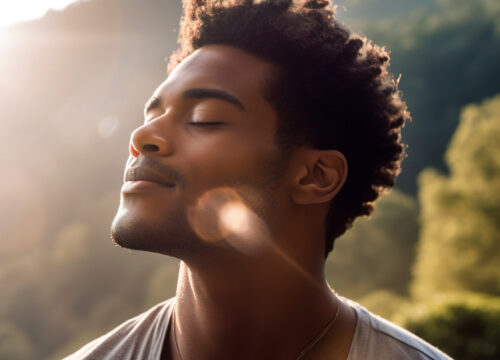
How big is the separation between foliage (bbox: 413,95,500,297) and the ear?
934 centimetres

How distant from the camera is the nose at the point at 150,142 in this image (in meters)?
2.13

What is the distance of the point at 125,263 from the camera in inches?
589

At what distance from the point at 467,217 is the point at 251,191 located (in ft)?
33.9

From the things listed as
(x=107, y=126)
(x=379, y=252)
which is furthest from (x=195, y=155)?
(x=107, y=126)

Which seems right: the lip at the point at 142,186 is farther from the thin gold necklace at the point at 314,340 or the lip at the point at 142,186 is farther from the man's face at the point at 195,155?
the thin gold necklace at the point at 314,340

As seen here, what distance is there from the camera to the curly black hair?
8.09 ft

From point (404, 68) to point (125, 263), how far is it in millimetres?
14353

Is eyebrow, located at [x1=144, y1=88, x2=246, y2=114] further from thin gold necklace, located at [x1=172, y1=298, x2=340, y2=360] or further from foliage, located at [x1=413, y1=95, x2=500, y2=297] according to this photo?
foliage, located at [x1=413, y1=95, x2=500, y2=297]

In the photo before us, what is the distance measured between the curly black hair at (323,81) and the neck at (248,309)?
51cm

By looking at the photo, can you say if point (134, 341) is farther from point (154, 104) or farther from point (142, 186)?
point (154, 104)

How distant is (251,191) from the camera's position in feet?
7.22

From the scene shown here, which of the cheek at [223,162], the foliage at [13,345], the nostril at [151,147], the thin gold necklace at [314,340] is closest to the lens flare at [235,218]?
the cheek at [223,162]

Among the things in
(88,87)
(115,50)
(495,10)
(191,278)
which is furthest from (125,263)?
(495,10)

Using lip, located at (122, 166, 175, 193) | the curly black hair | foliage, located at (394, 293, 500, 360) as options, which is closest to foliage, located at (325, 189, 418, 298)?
foliage, located at (394, 293, 500, 360)
